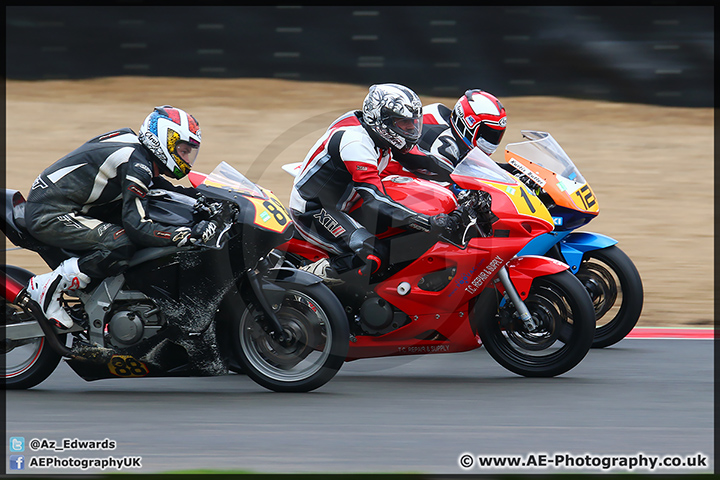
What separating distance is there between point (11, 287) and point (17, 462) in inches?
62.4

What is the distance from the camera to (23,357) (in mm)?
6129

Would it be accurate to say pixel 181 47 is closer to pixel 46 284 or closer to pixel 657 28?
pixel 657 28

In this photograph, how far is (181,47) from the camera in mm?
14273

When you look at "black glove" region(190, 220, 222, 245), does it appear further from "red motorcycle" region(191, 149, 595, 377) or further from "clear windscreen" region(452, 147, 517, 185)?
"clear windscreen" region(452, 147, 517, 185)

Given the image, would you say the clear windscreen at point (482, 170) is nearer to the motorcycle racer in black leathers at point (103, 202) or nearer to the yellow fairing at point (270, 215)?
the yellow fairing at point (270, 215)

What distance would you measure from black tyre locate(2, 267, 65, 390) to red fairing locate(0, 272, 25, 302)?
4 centimetres

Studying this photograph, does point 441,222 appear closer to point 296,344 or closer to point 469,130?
point 296,344

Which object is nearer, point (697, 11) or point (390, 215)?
point (390, 215)

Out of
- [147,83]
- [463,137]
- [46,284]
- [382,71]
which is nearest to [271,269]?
[46,284]

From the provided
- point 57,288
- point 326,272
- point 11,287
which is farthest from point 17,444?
point 326,272

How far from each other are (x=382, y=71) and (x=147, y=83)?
3617mm

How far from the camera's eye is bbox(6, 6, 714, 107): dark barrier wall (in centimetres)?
1386

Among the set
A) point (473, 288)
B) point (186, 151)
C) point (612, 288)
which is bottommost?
point (612, 288)

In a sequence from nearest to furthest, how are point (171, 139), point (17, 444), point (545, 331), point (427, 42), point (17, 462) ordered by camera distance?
point (17, 462)
point (17, 444)
point (171, 139)
point (545, 331)
point (427, 42)
